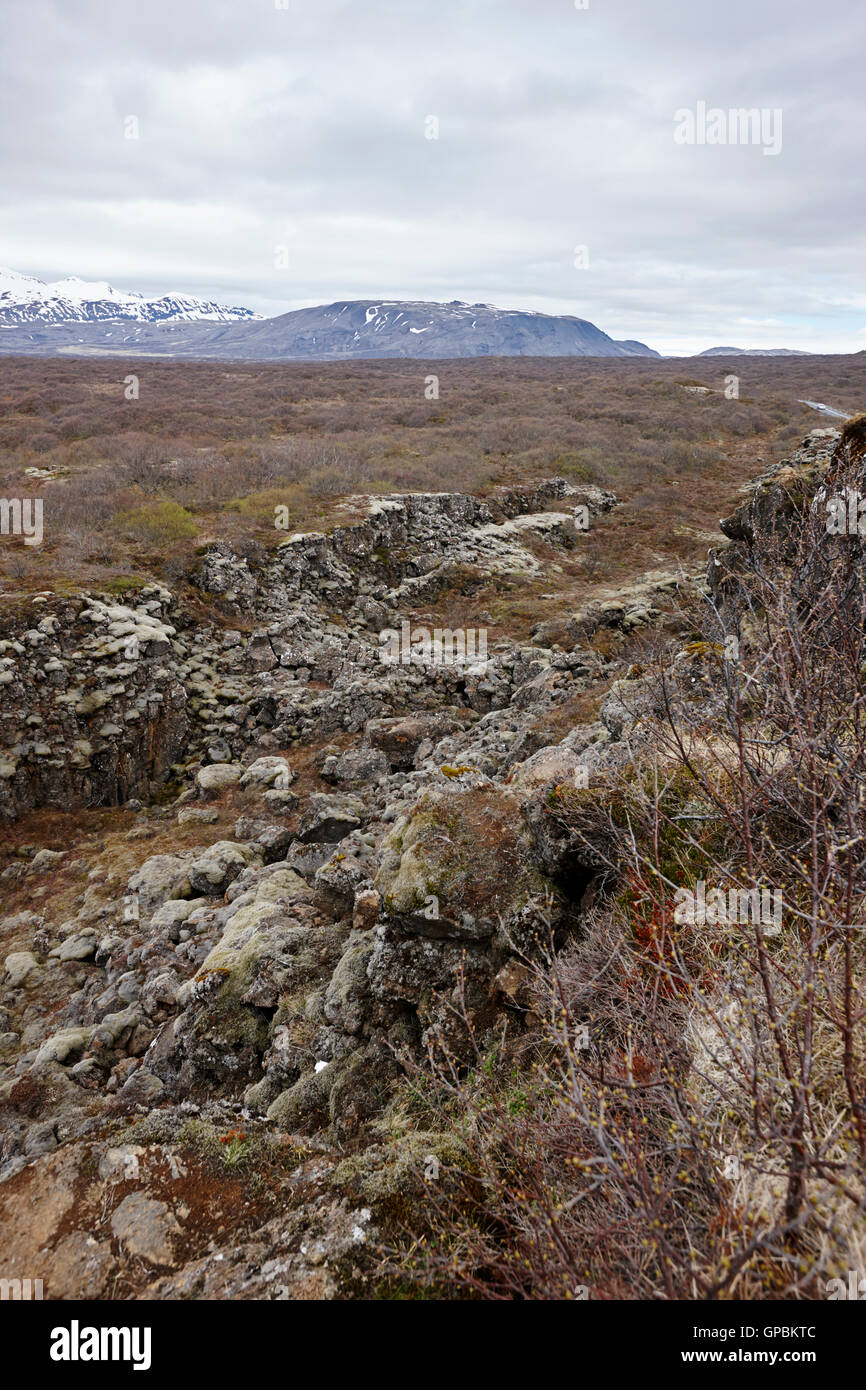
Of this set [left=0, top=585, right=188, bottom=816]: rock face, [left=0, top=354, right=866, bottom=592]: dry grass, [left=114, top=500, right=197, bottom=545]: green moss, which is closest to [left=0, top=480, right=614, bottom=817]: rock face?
[left=0, top=585, right=188, bottom=816]: rock face

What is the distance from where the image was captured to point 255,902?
242 inches

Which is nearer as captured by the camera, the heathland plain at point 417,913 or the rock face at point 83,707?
the heathland plain at point 417,913

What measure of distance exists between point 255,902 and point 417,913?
8.17ft

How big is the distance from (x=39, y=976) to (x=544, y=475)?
23374 millimetres

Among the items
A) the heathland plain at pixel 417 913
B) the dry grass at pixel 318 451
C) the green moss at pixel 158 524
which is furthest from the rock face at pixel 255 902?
the dry grass at pixel 318 451

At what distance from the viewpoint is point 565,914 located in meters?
A: 4.27

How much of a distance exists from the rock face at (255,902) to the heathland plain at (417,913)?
0.03 metres

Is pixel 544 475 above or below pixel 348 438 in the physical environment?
below

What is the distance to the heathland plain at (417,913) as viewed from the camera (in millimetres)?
2268

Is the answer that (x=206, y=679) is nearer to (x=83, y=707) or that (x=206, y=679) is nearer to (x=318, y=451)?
(x=83, y=707)

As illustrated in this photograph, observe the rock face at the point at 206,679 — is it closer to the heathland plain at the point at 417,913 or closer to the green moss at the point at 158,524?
the heathland plain at the point at 417,913

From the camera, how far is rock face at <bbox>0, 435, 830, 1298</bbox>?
3115 mm
